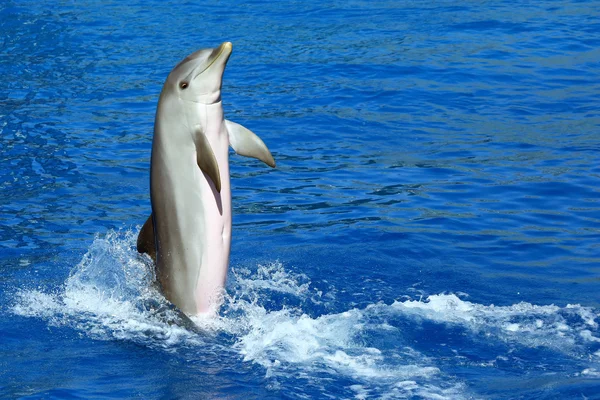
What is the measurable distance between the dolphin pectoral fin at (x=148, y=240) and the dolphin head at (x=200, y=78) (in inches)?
35.8

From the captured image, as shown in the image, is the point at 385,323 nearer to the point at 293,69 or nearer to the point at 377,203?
the point at 377,203

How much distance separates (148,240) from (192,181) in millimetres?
577

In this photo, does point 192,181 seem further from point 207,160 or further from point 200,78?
point 200,78

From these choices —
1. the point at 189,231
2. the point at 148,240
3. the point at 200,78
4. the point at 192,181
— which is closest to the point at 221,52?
the point at 200,78

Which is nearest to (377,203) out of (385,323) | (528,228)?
(528,228)

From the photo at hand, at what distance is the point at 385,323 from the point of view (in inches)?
261

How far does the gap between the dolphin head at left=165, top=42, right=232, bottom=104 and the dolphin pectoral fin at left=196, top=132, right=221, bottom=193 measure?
0.27 meters

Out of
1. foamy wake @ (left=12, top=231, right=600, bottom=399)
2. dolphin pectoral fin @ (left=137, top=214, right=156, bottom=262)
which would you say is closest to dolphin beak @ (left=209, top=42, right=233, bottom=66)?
dolphin pectoral fin @ (left=137, top=214, right=156, bottom=262)

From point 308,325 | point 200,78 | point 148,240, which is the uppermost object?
point 200,78

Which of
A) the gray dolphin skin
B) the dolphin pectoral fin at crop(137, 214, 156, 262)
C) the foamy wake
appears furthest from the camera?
A: the dolphin pectoral fin at crop(137, 214, 156, 262)

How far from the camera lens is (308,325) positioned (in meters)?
6.58

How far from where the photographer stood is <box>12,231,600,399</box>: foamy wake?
587cm

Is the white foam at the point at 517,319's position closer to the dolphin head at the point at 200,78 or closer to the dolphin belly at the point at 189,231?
the dolphin belly at the point at 189,231

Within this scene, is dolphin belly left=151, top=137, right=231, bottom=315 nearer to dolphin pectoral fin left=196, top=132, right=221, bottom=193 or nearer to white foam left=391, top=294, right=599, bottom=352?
dolphin pectoral fin left=196, top=132, right=221, bottom=193
